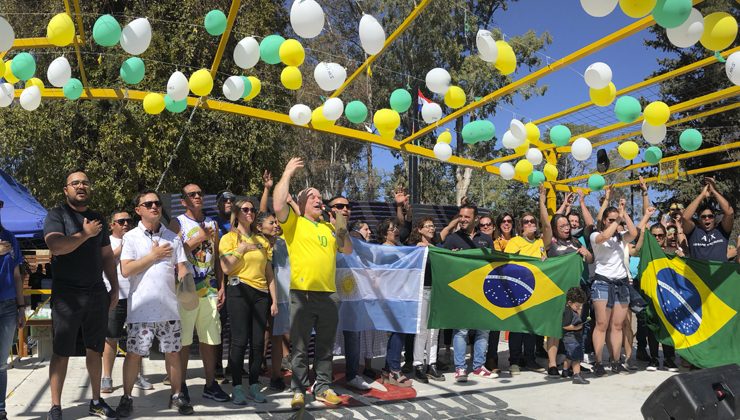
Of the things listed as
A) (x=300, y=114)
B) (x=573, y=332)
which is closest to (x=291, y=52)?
(x=300, y=114)

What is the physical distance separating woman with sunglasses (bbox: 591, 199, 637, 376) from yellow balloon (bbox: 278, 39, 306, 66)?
3945 millimetres

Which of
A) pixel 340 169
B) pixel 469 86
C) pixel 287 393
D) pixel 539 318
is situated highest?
pixel 469 86

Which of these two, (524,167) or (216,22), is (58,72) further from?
(524,167)

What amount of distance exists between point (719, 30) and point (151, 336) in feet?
16.7

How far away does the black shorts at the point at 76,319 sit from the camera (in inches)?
176

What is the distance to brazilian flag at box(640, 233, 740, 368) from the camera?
7078 millimetres

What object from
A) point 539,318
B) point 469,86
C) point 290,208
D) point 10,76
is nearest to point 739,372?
point 539,318

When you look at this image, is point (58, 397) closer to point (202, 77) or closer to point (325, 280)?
point (325, 280)

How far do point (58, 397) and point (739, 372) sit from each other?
15.7 feet

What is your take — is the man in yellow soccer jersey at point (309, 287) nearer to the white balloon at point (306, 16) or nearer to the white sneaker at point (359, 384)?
the white sneaker at point (359, 384)

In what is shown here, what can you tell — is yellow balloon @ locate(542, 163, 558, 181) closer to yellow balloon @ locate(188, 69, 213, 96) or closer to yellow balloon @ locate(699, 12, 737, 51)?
yellow balloon @ locate(699, 12, 737, 51)

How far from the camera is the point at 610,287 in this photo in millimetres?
7008

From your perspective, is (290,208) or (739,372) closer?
(739,372)

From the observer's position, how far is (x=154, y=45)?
51.2 feet
